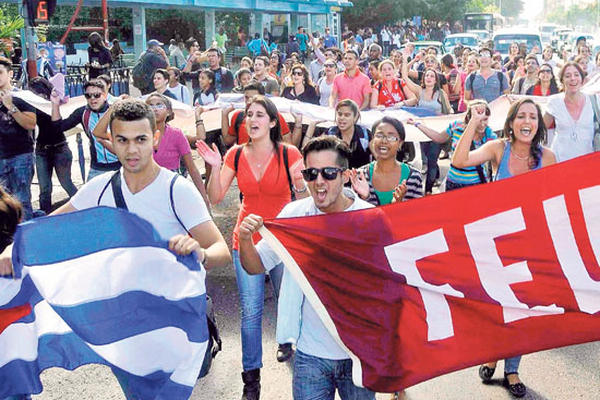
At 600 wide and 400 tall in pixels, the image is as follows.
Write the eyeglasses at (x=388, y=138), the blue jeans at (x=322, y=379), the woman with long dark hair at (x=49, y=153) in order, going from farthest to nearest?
the woman with long dark hair at (x=49, y=153), the eyeglasses at (x=388, y=138), the blue jeans at (x=322, y=379)

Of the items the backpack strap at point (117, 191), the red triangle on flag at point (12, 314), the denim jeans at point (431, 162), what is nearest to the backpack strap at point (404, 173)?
the backpack strap at point (117, 191)

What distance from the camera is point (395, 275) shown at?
3807 mm

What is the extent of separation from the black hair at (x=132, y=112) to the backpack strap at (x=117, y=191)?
0.26 metres

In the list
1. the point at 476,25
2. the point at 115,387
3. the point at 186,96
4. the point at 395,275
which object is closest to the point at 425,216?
the point at 395,275

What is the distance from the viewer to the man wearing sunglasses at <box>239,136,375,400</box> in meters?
3.62

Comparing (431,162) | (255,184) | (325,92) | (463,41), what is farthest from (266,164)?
(463,41)

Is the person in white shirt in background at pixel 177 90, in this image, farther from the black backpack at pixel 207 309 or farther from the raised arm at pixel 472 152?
the black backpack at pixel 207 309

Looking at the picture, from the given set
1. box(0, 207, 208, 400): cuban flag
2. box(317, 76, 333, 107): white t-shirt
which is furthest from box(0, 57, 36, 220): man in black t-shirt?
box(317, 76, 333, 107): white t-shirt

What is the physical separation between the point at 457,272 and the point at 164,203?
1466 mm

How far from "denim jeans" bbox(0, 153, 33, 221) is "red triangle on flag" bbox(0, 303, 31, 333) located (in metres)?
4.39

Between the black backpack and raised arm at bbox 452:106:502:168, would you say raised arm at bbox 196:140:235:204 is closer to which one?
the black backpack

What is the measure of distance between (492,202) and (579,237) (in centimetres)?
54

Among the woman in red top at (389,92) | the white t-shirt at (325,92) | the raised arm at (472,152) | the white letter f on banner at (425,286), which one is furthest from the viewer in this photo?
the white t-shirt at (325,92)

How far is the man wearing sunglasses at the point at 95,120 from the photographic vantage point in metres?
6.88
